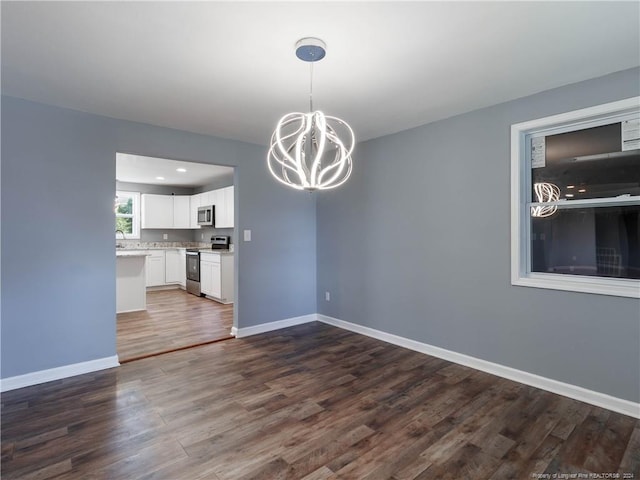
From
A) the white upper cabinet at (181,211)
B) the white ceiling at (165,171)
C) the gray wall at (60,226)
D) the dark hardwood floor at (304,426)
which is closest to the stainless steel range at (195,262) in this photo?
the white upper cabinet at (181,211)

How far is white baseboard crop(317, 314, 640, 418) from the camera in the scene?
7.79ft

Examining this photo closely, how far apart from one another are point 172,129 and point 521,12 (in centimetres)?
325

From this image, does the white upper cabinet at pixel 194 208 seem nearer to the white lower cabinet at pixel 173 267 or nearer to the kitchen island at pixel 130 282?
the white lower cabinet at pixel 173 267

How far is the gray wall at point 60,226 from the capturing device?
278 centimetres

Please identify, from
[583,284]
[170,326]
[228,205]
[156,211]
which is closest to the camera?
[583,284]

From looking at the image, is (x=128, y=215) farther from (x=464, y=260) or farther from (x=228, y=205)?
(x=464, y=260)

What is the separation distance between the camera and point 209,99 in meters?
2.83

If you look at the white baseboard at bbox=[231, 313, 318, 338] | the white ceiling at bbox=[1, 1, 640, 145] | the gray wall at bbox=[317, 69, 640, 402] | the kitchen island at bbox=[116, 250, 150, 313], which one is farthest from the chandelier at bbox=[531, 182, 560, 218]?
the kitchen island at bbox=[116, 250, 150, 313]

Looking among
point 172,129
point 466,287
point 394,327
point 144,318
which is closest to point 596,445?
point 466,287

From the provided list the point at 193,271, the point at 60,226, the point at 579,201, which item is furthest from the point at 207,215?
the point at 579,201

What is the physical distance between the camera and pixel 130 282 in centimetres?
527

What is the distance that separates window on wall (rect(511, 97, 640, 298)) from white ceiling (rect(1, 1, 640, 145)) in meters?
0.38

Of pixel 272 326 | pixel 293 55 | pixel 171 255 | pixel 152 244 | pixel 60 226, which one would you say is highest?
pixel 293 55

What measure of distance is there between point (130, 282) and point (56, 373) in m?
2.47
